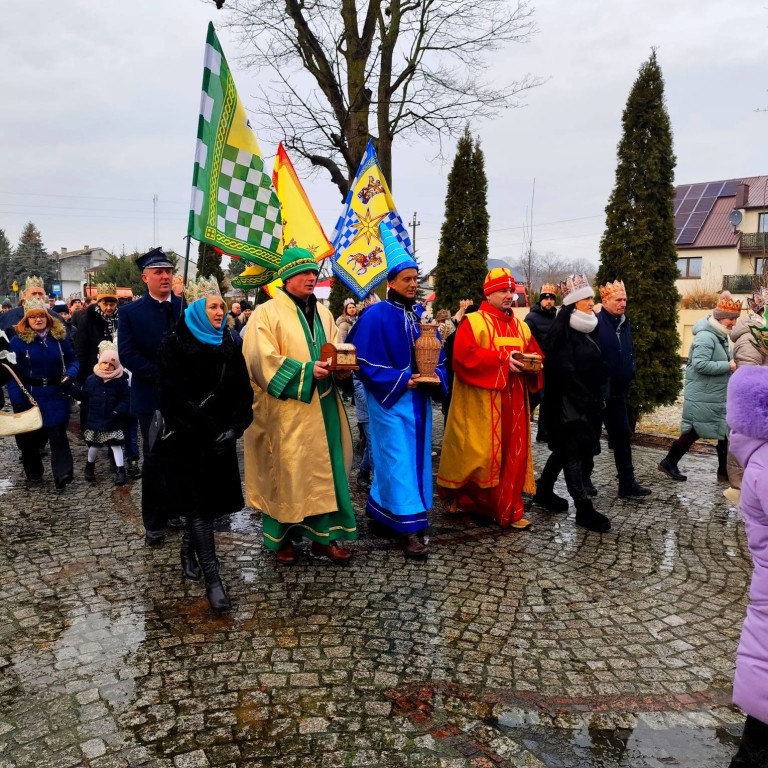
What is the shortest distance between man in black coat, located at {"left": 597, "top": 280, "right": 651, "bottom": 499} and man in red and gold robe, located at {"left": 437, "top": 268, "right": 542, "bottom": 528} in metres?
0.94

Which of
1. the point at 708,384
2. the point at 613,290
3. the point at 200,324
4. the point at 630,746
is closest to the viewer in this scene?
the point at 630,746

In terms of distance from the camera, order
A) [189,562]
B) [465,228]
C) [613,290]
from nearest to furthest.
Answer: [189,562], [613,290], [465,228]

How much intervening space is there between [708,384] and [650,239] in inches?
149

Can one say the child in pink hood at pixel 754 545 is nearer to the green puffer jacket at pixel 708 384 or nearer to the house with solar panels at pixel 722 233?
the green puffer jacket at pixel 708 384

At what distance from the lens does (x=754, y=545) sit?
7.81 ft

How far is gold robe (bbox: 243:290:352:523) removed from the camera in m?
4.53

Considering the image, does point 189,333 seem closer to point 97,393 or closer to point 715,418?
point 97,393

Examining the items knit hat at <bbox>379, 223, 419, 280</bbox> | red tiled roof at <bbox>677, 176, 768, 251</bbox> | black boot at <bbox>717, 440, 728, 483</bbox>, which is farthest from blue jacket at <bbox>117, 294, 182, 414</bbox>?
red tiled roof at <bbox>677, 176, 768, 251</bbox>

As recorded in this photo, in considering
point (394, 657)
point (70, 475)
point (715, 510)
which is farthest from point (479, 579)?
point (70, 475)

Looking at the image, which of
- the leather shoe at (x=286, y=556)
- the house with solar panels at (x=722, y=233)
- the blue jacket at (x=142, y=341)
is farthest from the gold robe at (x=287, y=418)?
the house with solar panels at (x=722, y=233)

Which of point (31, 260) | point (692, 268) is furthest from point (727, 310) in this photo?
point (31, 260)

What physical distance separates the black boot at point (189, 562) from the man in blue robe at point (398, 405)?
1368 millimetres

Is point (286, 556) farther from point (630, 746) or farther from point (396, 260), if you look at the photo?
point (630, 746)

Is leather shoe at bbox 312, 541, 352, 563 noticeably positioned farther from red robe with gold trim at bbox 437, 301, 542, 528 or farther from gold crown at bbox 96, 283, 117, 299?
gold crown at bbox 96, 283, 117, 299
